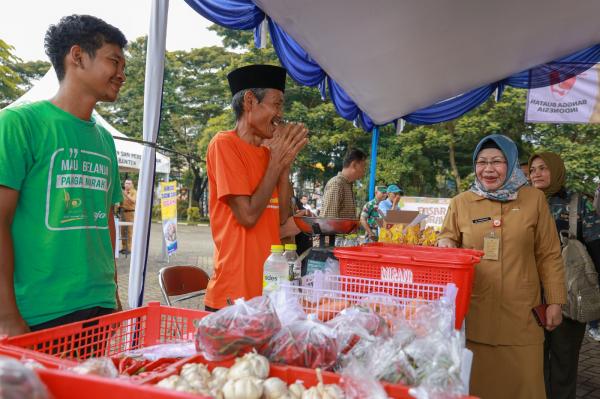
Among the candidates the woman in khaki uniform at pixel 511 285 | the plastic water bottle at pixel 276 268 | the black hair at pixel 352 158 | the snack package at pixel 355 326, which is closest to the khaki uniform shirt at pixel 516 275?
the woman in khaki uniform at pixel 511 285

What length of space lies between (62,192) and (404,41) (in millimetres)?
3018

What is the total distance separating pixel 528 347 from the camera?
8.23 ft

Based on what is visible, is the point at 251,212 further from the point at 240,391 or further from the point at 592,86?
the point at 592,86

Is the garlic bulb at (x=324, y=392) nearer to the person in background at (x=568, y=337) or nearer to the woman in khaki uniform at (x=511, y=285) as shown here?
the woman in khaki uniform at (x=511, y=285)

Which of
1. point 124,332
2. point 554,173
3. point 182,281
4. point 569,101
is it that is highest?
point 569,101

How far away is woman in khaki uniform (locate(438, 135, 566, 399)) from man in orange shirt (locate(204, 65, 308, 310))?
4.35 feet

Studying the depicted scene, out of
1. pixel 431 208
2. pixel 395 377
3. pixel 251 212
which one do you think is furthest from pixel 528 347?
pixel 431 208

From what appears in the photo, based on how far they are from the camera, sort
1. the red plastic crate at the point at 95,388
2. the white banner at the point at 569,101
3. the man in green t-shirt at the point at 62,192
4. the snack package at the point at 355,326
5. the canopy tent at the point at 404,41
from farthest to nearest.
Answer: the white banner at the point at 569,101, the canopy tent at the point at 404,41, the man in green t-shirt at the point at 62,192, the snack package at the point at 355,326, the red plastic crate at the point at 95,388

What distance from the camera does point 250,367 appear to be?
89cm

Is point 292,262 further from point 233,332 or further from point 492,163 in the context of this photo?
point 492,163

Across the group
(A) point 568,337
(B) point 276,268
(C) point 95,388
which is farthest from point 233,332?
(A) point 568,337

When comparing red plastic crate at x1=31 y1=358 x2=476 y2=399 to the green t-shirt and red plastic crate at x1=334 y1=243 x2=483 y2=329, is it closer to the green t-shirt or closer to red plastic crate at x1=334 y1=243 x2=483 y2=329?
red plastic crate at x1=334 y1=243 x2=483 y2=329

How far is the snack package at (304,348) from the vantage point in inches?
38.3

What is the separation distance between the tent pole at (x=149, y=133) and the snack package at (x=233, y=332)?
6.54 ft
